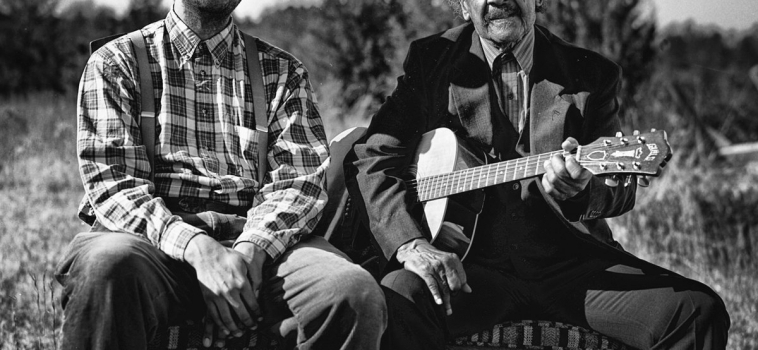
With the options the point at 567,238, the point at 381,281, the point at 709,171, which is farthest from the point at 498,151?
the point at 709,171

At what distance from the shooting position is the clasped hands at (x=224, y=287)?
2.61 meters

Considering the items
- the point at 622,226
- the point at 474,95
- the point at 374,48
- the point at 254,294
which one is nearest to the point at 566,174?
the point at 474,95

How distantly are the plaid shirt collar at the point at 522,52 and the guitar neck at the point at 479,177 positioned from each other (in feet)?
1.59

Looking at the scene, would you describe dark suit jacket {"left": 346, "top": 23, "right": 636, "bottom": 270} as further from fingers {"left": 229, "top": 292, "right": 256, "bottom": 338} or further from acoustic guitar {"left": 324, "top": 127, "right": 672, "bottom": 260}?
fingers {"left": 229, "top": 292, "right": 256, "bottom": 338}

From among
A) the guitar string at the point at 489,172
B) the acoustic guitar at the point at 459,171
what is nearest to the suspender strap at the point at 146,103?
the acoustic guitar at the point at 459,171

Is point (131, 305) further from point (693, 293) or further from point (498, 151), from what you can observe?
point (693, 293)

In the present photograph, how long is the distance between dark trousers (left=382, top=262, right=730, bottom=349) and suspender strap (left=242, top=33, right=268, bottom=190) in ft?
2.19

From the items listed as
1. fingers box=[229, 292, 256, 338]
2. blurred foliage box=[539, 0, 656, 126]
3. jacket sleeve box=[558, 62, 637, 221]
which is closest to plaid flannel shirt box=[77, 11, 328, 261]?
fingers box=[229, 292, 256, 338]

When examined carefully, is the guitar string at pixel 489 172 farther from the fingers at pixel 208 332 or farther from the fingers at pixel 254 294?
the fingers at pixel 208 332

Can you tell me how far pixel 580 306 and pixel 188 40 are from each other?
183cm

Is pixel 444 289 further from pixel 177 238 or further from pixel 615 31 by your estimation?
pixel 615 31

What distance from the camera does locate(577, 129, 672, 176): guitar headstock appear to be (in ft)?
8.68

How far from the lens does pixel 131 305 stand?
2482mm

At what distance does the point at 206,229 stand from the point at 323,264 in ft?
1.63
